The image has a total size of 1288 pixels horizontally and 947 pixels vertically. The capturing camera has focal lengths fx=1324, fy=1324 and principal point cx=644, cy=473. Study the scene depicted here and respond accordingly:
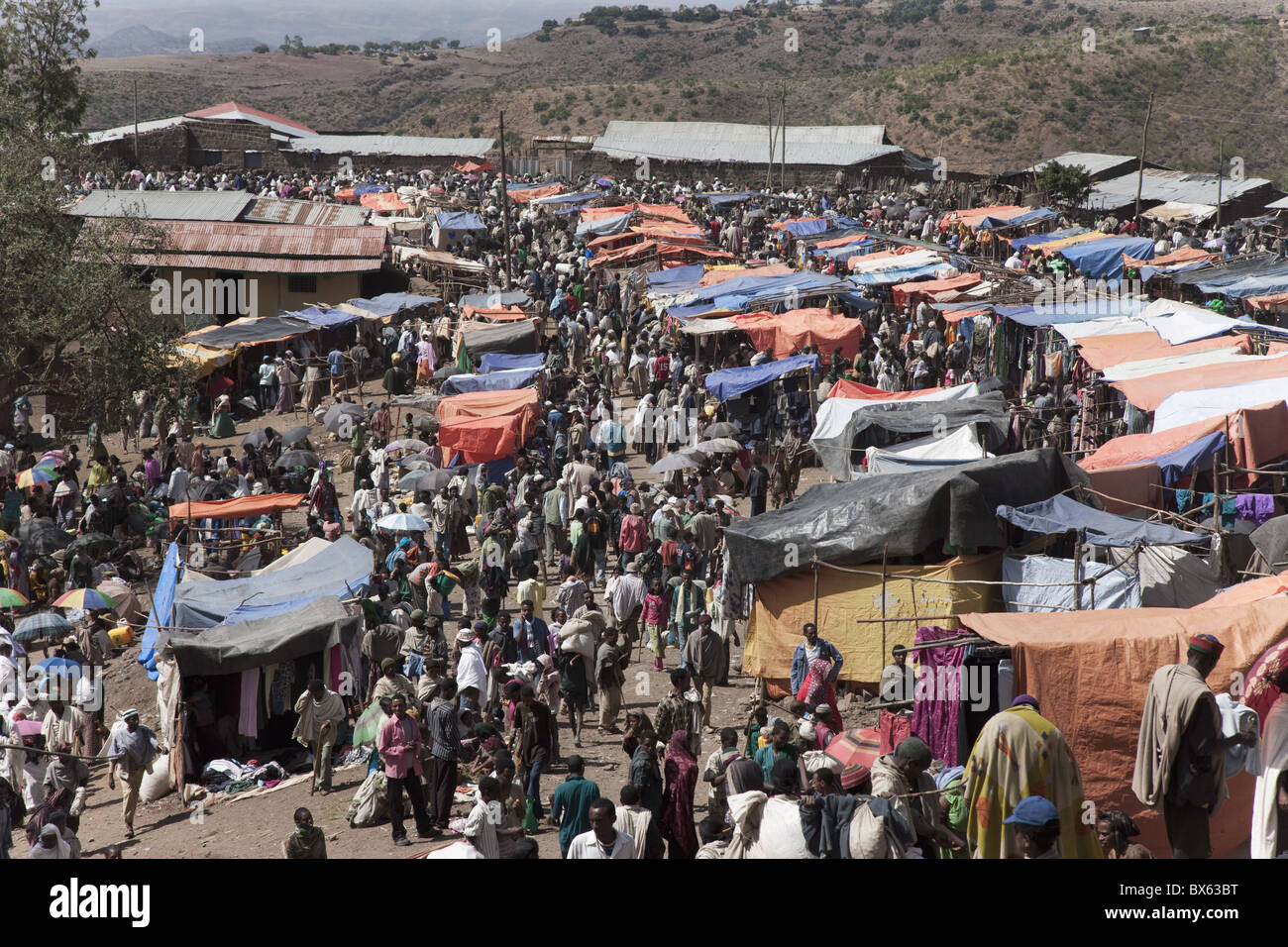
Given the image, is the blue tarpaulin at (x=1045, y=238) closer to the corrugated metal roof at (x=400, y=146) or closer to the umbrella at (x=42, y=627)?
the umbrella at (x=42, y=627)

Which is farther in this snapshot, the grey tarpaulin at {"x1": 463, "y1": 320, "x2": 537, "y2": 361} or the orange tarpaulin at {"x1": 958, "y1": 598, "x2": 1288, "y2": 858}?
the grey tarpaulin at {"x1": 463, "y1": 320, "x2": 537, "y2": 361}

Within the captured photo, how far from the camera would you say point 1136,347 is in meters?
16.1

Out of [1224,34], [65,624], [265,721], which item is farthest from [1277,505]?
[1224,34]

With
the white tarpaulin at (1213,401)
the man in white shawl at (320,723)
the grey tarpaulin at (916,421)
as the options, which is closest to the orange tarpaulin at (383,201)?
the grey tarpaulin at (916,421)

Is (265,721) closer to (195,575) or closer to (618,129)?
(195,575)

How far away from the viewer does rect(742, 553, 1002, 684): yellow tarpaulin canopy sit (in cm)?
995

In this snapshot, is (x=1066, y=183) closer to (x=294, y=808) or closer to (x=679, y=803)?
(x=294, y=808)

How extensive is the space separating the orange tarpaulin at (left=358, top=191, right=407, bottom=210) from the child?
31.8m

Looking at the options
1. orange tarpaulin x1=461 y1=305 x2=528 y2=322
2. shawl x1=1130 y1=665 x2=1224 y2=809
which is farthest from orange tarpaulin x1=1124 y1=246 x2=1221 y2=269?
shawl x1=1130 y1=665 x2=1224 y2=809

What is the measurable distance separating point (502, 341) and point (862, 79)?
58590 mm

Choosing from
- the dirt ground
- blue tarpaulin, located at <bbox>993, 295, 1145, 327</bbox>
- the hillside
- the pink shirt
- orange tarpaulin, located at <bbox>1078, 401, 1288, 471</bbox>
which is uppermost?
the hillside

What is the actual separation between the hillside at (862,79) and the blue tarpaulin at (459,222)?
34.2 meters

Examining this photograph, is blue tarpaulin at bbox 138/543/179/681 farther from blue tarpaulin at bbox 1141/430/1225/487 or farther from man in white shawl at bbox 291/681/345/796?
blue tarpaulin at bbox 1141/430/1225/487

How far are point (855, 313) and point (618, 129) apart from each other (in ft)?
126
